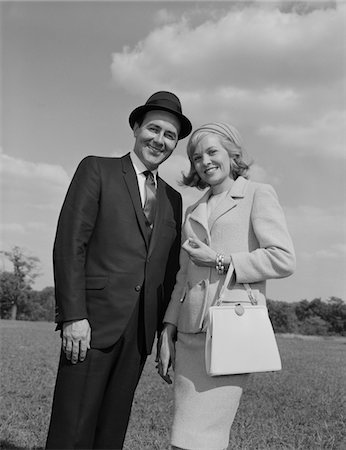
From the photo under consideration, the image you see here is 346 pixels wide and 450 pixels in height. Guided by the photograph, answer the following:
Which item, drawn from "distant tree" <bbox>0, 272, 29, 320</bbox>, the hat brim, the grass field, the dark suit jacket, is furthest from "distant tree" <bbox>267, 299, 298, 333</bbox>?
the dark suit jacket

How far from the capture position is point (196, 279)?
3477mm

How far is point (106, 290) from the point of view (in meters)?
3.55

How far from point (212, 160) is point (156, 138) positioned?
53 cm

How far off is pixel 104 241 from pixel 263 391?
610 centimetres

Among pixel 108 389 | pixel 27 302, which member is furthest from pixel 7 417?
pixel 27 302

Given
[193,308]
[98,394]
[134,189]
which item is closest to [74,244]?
[134,189]

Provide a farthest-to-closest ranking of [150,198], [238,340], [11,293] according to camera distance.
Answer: [11,293] → [150,198] → [238,340]

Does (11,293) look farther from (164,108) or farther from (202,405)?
(202,405)

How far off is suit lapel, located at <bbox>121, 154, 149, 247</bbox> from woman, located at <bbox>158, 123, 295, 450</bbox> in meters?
0.28

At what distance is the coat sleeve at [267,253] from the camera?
325 centimetres

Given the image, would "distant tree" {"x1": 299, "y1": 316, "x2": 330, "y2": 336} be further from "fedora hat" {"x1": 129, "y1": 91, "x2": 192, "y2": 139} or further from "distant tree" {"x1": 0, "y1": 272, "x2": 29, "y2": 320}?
"fedora hat" {"x1": 129, "y1": 91, "x2": 192, "y2": 139}

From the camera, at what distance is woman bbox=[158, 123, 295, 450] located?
325 centimetres

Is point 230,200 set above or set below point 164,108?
below

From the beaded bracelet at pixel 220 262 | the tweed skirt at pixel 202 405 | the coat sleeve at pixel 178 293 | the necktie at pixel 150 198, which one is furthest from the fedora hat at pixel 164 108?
the tweed skirt at pixel 202 405
